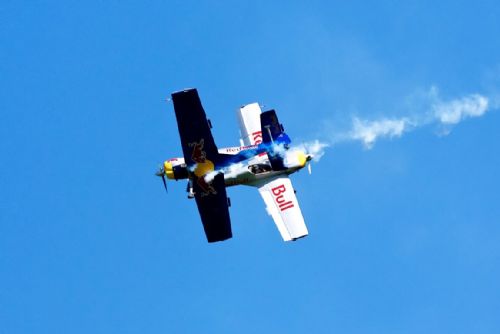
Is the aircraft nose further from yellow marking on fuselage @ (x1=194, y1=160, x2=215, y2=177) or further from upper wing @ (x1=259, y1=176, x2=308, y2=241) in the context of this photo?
yellow marking on fuselage @ (x1=194, y1=160, x2=215, y2=177)

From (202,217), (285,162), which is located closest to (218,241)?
(202,217)

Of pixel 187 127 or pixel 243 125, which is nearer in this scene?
pixel 187 127

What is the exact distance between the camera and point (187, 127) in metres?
58.6

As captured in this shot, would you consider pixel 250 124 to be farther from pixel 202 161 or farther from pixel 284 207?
pixel 284 207

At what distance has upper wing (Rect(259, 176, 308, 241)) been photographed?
59062 mm

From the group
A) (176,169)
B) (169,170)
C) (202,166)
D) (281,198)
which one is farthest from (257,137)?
(169,170)

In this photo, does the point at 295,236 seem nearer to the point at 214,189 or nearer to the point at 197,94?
the point at 214,189

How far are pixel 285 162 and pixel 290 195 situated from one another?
5.82 feet

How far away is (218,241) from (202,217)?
5.11ft

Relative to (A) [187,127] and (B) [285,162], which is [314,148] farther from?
(A) [187,127]

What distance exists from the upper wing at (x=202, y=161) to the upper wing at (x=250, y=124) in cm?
453

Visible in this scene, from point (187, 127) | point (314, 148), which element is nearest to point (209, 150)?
point (187, 127)

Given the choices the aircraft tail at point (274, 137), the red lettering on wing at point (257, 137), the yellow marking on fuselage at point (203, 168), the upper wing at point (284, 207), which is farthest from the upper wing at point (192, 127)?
the red lettering on wing at point (257, 137)

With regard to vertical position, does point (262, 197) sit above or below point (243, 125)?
below
